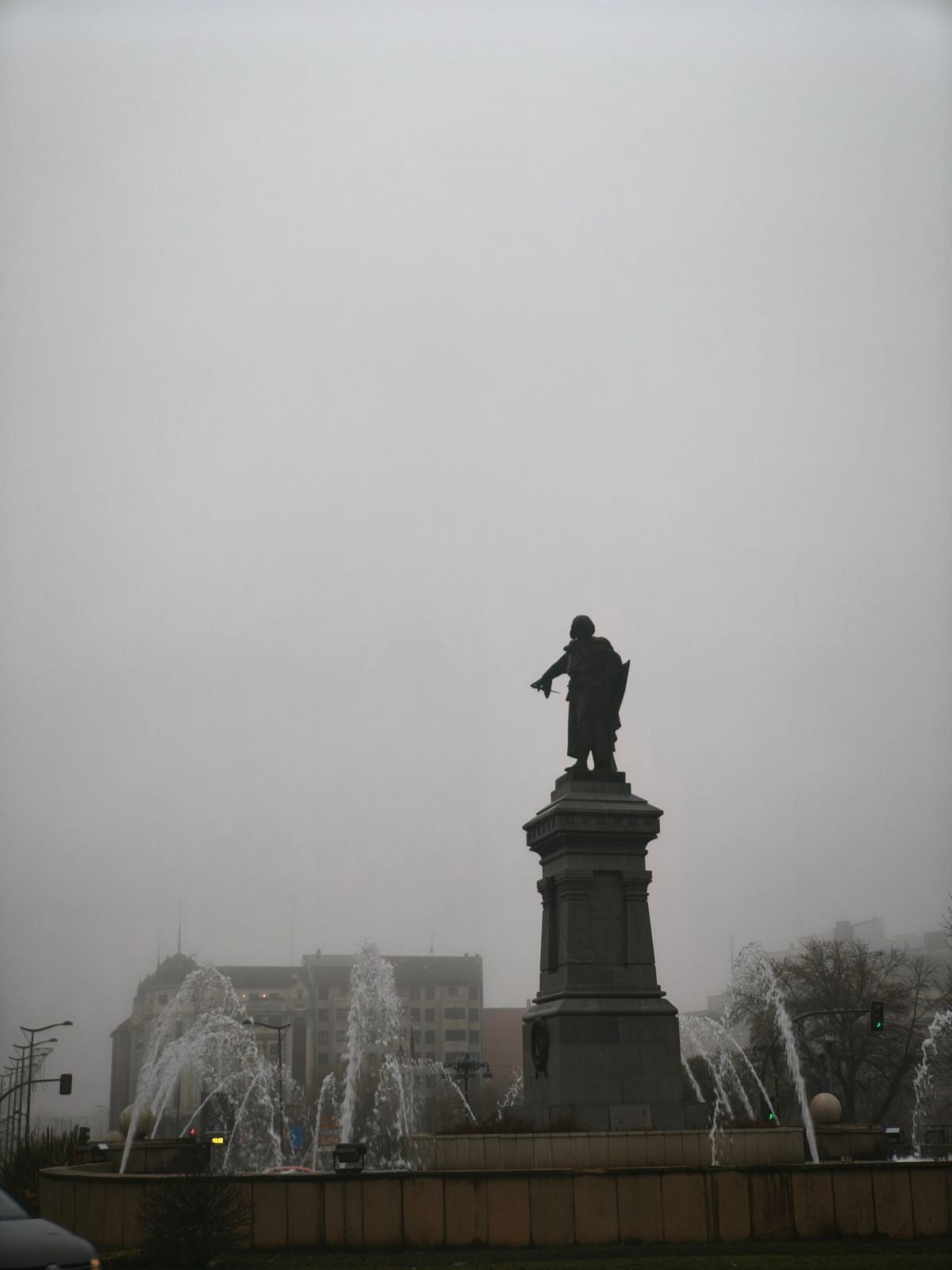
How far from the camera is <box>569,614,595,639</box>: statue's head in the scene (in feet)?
87.7

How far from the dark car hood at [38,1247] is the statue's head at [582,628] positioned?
1598 cm

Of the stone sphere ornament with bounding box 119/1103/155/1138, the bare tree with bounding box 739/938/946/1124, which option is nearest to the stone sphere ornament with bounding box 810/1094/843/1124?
the stone sphere ornament with bounding box 119/1103/155/1138

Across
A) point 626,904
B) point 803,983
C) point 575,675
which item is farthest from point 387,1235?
point 803,983

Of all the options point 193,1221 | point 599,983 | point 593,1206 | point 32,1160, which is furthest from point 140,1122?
point 593,1206

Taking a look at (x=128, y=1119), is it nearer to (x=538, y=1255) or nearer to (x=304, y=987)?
→ (x=538, y=1255)

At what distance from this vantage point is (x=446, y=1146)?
66.3 feet

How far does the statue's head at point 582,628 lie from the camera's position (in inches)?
1052

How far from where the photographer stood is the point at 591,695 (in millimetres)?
26078

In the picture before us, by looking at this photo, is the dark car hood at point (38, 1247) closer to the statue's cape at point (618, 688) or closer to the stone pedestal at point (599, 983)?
the stone pedestal at point (599, 983)

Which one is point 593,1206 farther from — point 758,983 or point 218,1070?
point 218,1070

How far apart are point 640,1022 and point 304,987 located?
111343 millimetres

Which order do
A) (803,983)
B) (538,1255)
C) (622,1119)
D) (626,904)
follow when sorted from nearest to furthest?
(538,1255), (622,1119), (626,904), (803,983)

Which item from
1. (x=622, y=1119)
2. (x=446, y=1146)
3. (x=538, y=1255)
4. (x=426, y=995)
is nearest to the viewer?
(x=538, y=1255)

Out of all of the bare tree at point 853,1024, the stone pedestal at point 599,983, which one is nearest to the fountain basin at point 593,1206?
the stone pedestal at point 599,983
